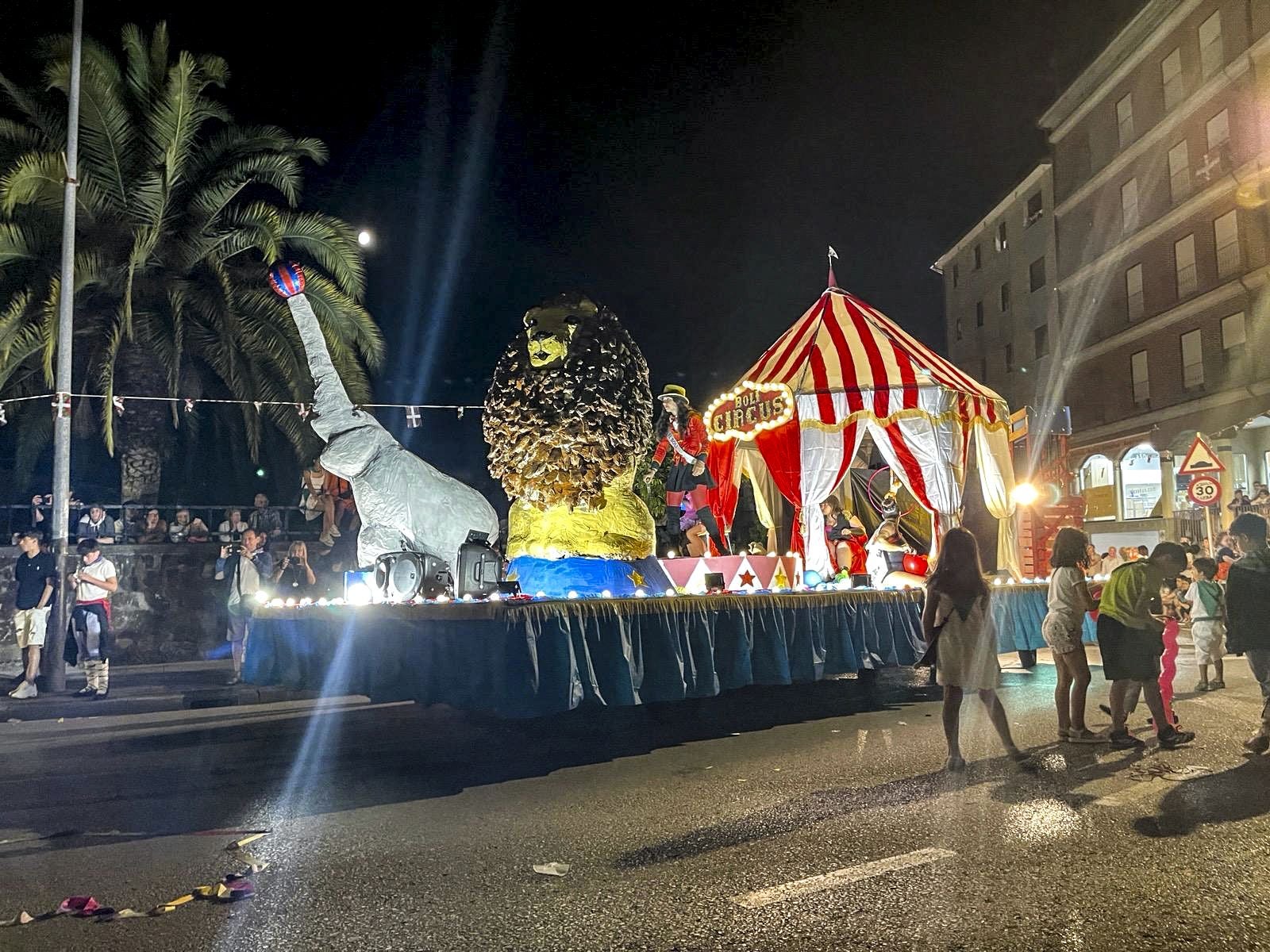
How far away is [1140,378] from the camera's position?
3042 centimetres

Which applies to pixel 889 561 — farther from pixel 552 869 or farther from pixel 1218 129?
pixel 1218 129

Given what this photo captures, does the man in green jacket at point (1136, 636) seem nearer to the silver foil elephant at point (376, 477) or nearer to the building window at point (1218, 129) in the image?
the silver foil elephant at point (376, 477)

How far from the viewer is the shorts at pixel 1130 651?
633cm

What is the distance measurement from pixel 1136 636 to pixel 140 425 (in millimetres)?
13983

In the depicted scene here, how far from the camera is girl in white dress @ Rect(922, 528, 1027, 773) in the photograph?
19.8ft

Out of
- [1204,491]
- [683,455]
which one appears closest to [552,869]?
[683,455]

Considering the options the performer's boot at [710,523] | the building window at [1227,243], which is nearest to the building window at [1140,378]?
the building window at [1227,243]

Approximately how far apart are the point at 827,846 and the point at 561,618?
8.99 ft

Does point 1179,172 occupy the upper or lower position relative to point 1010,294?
upper

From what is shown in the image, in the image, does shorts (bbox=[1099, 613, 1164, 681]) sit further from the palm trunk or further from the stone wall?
the palm trunk

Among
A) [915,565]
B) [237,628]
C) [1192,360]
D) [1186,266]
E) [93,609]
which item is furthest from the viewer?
[1186,266]

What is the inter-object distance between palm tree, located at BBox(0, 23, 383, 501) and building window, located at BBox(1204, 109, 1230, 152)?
76.7 feet

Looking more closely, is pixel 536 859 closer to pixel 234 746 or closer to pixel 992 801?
pixel 992 801

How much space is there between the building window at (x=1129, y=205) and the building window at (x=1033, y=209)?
509 centimetres
